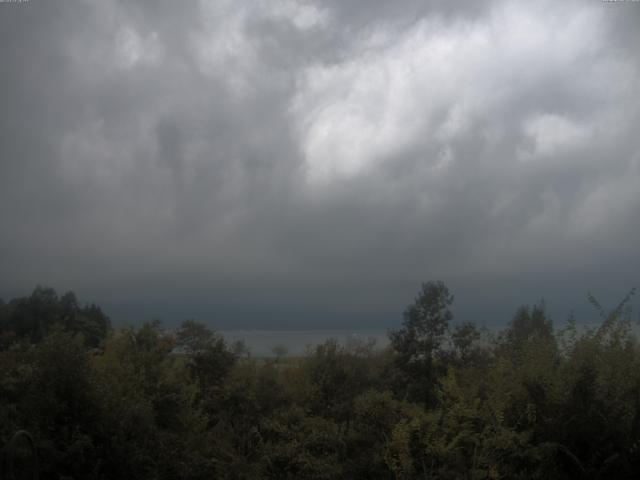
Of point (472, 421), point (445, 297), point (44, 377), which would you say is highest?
point (445, 297)

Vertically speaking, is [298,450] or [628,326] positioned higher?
[628,326]

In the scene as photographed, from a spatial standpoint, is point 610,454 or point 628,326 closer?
point 610,454

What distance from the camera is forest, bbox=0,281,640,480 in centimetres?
1284

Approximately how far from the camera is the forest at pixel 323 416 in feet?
42.1

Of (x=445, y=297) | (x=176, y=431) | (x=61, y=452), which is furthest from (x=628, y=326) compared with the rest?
(x=61, y=452)

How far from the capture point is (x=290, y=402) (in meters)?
19.1

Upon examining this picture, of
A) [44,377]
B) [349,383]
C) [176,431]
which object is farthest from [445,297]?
[44,377]

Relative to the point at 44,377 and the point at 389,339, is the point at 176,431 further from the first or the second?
the point at 389,339

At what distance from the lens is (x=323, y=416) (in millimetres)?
18453

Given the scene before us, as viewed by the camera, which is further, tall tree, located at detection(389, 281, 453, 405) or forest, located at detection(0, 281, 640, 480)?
tall tree, located at detection(389, 281, 453, 405)

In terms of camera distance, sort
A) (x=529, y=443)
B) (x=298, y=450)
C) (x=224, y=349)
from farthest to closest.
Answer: (x=224, y=349) → (x=298, y=450) → (x=529, y=443)

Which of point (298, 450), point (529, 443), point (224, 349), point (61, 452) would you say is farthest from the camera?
point (224, 349)

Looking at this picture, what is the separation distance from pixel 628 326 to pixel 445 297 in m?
6.43

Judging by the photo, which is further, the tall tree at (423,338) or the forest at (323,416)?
the tall tree at (423,338)
